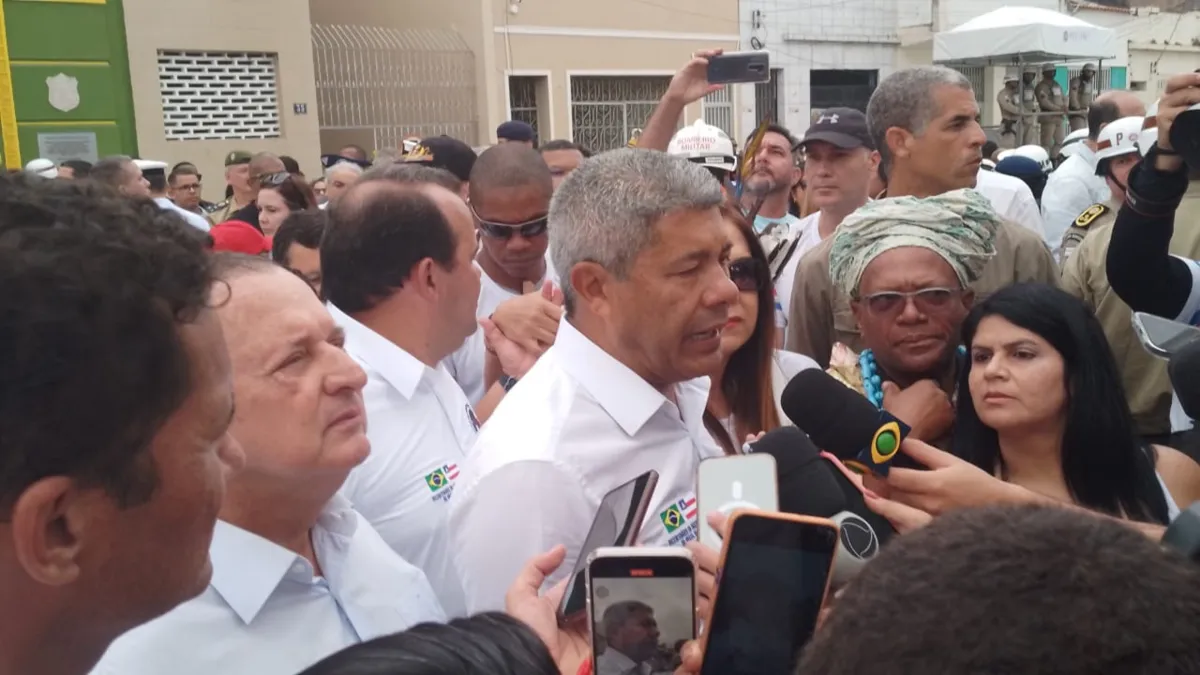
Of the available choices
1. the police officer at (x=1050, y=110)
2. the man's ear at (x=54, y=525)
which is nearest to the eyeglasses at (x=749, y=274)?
the man's ear at (x=54, y=525)

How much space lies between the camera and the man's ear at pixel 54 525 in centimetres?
85

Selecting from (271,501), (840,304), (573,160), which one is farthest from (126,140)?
(271,501)

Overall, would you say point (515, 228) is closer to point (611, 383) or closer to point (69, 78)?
point (611, 383)

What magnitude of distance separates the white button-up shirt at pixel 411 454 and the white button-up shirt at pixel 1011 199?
275 cm

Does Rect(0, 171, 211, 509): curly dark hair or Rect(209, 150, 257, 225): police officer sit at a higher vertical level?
Rect(0, 171, 211, 509): curly dark hair

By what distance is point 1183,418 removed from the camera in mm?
3021

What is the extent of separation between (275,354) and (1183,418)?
261cm

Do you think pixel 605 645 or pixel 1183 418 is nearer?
pixel 605 645

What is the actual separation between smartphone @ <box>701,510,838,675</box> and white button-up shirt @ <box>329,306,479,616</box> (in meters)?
0.82

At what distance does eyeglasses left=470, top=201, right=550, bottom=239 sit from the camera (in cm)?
361

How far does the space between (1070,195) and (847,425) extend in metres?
5.52

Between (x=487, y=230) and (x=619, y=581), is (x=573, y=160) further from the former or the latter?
(x=619, y=581)

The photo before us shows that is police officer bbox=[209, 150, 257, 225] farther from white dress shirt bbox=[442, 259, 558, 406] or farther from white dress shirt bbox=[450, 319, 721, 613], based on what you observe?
white dress shirt bbox=[450, 319, 721, 613]

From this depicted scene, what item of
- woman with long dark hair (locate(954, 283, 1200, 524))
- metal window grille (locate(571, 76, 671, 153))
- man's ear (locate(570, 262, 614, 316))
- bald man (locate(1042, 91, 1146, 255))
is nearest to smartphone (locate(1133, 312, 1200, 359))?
woman with long dark hair (locate(954, 283, 1200, 524))
